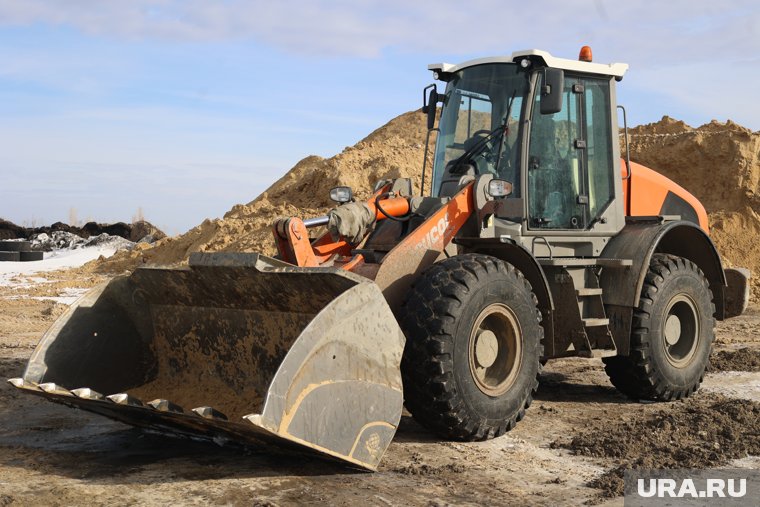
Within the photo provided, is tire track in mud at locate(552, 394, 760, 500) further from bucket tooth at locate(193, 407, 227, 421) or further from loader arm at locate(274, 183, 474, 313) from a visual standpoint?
bucket tooth at locate(193, 407, 227, 421)

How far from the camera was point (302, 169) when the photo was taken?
28562mm

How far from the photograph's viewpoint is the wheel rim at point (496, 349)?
20.0ft

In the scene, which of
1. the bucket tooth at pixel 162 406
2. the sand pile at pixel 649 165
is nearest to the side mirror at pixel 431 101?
the bucket tooth at pixel 162 406

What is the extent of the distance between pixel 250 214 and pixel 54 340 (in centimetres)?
1812

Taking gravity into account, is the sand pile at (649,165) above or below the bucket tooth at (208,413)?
above

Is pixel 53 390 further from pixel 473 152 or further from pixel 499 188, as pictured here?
pixel 473 152

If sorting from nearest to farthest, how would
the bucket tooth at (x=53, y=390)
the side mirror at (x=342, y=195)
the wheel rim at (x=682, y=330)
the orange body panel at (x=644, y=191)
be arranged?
the bucket tooth at (x=53, y=390) < the side mirror at (x=342, y=195) < the wheel rim at (x=682, y=330) < the orange body panel at (x=644, y=191)

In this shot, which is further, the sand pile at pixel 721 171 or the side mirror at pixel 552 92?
the sand pile at pixel 721 171

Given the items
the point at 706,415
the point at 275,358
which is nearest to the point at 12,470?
the point at 275,358

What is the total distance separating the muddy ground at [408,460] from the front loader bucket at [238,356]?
0.75 ft

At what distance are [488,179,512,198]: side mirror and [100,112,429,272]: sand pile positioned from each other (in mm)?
14816

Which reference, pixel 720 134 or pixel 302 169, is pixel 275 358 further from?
pixel 302 169

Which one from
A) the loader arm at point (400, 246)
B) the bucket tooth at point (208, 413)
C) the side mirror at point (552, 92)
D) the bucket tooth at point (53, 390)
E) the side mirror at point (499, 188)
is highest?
the side mirror at point (552, 92)

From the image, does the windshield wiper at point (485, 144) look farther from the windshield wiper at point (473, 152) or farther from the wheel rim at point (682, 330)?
the wheel rim at point (682, 330)
